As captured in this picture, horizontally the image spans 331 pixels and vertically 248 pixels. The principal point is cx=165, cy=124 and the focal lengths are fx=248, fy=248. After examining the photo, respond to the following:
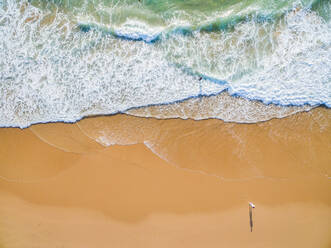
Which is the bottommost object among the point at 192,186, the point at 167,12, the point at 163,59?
the point at 192,186

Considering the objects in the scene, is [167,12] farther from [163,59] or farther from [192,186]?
[192,186]

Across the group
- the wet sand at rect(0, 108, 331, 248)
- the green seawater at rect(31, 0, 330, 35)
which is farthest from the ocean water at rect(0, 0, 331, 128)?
the wet sand at rect(0, 108, 331, 248)

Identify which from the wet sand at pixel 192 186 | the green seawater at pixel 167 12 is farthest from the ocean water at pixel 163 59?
the wet sand at pixel 192 186

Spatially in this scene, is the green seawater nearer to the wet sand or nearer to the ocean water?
the ocean water

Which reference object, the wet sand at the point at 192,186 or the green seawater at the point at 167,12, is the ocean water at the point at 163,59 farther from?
the wet sand at the point at 192,186

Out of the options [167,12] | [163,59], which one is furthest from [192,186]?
[167,12]

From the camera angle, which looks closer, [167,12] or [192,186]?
[192,186]
